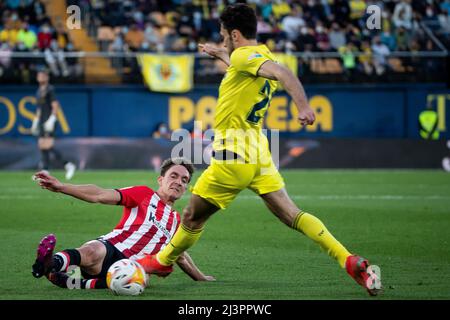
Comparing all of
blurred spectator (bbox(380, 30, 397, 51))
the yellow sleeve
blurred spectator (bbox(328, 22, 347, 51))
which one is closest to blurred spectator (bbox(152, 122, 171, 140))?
A: blurred spectator (bbox(328, 22, 347, 51))

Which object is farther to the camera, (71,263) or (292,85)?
(71,263)

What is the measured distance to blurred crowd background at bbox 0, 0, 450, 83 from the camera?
1014 inches

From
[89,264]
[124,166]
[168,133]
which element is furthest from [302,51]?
[89,264]

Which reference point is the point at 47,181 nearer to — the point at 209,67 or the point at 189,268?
the point at 189,268

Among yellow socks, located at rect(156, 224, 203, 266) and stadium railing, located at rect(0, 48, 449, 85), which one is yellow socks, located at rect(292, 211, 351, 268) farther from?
stadium railing, located at rect(0, 48, 449, 85)

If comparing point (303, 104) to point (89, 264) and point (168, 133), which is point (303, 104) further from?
point (168, 133)

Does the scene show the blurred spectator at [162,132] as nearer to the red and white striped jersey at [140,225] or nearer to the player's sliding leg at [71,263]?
the red and white striped jersey at [140,225]

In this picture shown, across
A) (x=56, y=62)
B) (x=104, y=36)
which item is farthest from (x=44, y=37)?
(x=104, y=36)

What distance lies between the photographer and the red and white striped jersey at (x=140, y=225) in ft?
26.8

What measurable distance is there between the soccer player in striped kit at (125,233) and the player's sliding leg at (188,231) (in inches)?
10.8

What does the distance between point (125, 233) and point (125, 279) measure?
69 cm

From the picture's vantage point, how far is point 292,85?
277 inches
